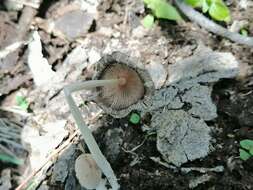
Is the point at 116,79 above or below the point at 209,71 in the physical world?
above

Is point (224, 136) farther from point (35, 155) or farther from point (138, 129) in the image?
point (35, 155)

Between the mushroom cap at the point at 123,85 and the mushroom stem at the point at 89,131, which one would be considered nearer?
the mushroom stem at the point at 89,131

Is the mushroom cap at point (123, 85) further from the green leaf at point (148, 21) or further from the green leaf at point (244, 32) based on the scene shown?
the green leaf at point (244, 32)

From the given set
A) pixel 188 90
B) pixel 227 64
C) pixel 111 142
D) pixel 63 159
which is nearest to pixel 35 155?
pixel 63 159

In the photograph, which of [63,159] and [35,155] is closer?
[63,159]

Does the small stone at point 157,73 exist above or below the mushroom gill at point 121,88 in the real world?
below

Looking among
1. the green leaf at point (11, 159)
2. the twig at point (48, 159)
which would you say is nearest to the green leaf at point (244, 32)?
the twig at point (48, 159)
